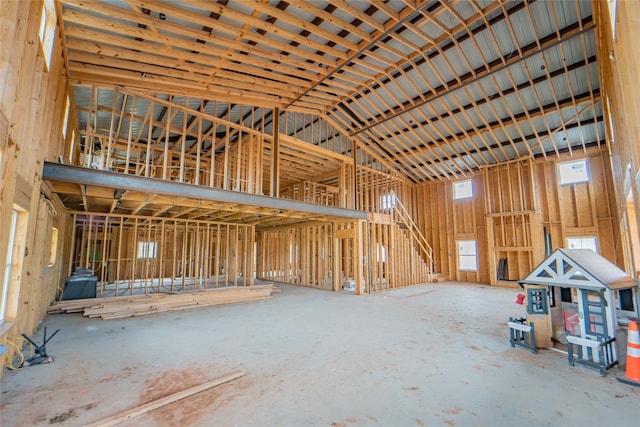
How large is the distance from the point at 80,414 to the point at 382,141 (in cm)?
1252

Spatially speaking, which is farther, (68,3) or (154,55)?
(154,55)

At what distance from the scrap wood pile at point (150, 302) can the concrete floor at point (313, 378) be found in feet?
2.08

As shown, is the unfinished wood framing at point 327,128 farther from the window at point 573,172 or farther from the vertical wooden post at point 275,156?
the window at point 573,172

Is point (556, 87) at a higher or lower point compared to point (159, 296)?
higher

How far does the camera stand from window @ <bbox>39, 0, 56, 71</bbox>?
444 centimetres

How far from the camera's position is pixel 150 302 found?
315 inches

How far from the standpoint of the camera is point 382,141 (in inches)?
509

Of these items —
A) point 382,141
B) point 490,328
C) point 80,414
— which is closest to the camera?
point 80,414

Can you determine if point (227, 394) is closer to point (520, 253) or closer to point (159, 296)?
point (159, 296)

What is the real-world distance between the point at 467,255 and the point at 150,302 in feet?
44.4

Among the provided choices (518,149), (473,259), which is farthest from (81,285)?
(518,149)

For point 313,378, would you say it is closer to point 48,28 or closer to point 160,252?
point 48,28

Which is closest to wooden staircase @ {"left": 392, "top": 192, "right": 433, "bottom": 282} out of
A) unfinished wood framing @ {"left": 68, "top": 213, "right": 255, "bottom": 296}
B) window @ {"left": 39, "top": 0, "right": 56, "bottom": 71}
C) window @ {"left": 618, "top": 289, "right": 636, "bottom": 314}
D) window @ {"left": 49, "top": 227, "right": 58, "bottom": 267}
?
unfinished wood framing @ {"left": 68, "top": 213, "right": 255, "bottom": 296}

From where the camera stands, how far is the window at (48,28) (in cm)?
444
